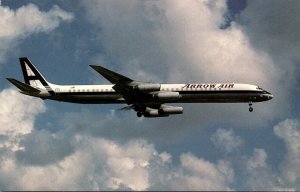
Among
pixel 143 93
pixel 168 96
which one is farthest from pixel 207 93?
pixel 143 93

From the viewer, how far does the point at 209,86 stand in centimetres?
7856

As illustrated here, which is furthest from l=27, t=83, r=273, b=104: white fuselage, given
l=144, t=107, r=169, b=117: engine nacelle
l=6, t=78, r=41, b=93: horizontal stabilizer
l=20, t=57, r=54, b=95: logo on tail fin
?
l=20, t=57, r=54, b=95: logo on tail fin

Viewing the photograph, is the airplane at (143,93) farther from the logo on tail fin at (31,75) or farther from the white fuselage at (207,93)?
the logo on tail fin at (31,75)

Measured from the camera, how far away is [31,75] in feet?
308

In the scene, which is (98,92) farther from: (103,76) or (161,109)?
(161,109)

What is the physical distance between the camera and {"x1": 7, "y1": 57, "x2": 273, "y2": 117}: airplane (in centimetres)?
7700

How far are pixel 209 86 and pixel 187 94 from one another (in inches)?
149

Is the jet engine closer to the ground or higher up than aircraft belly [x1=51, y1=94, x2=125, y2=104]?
higher up

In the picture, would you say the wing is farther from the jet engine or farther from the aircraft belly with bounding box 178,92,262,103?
the jet engine

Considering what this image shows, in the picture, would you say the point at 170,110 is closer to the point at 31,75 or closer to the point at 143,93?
the point at 143,93

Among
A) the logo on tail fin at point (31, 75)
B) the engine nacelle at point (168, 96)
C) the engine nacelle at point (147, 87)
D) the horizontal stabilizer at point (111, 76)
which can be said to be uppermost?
the logo on tail fin at point (31, 75)

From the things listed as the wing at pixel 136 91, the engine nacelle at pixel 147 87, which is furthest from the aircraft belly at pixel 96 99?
the engine nacelle at pixel 147 87

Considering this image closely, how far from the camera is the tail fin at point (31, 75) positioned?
9210cm

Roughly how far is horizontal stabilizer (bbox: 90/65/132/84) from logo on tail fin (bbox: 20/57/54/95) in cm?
1767
